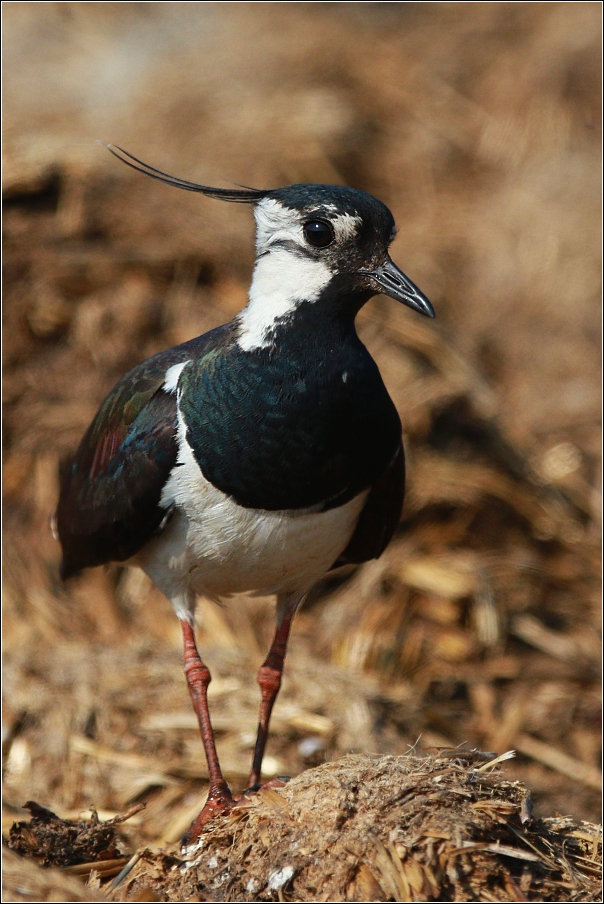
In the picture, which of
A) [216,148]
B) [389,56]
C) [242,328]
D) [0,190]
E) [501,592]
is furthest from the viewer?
[389,56]

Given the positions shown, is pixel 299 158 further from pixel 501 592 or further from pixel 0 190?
pixel 501 592

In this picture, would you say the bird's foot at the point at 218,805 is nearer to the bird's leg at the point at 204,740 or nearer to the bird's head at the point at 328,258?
the bird's leg at the point at 204,740

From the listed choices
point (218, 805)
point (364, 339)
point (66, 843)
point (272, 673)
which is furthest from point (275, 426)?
point (364, 339)

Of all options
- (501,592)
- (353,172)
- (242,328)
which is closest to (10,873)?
(242,328)

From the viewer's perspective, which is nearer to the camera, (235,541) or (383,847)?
(383,847)

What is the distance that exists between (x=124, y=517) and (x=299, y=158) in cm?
735

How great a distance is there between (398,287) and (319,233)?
0.42 meters

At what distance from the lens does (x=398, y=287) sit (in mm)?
4688

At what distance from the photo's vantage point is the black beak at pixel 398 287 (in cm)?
468

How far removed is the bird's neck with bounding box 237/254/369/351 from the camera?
471cm

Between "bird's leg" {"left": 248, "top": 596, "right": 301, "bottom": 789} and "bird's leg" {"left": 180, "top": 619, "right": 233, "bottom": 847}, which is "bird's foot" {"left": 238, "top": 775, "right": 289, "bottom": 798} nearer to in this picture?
"bird's leg" {"left": 180, "top": 619, "right": 233, "bottom": 847}

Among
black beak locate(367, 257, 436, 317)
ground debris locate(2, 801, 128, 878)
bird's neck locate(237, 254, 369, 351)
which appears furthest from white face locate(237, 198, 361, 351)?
ground debris locate(2, 801, 128, 878)

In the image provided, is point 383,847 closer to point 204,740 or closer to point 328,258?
point 204,740

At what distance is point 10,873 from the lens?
399cm
